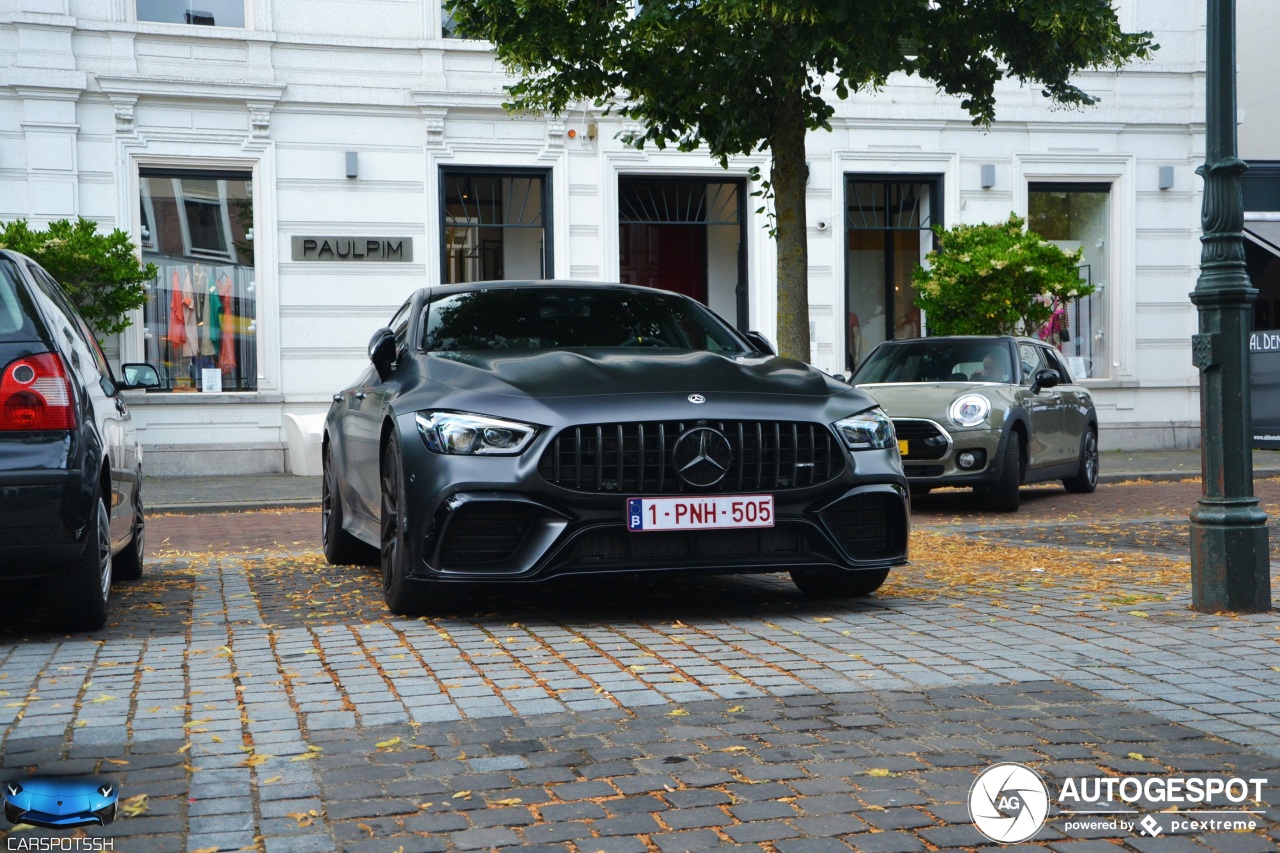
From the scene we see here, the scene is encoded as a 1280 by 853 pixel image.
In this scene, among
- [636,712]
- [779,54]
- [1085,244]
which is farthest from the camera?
[1085,244]

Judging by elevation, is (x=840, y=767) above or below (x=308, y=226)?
below

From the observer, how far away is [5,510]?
18.6 ft

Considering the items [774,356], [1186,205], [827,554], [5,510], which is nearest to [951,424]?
[774,356]

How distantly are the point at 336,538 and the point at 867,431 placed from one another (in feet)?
12.3

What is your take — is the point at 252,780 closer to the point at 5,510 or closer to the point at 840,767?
the point at 840,767

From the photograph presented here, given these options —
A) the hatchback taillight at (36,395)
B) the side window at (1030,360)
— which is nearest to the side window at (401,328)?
Result: the hatchback taillight at (36,395)

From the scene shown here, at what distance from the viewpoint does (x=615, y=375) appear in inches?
251

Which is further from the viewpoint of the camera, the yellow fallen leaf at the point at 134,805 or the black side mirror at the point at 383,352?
the black side mirror at the point at 383,352

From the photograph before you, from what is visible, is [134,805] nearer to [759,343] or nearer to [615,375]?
[615,375]

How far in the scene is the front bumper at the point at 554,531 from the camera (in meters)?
5.96

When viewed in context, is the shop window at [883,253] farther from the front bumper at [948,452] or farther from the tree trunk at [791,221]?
the tree trunk at [791,221]

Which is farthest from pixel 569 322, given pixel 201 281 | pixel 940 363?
pixel 201 281

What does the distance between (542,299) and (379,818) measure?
169 inches

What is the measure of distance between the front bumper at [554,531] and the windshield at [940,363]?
760 cm
